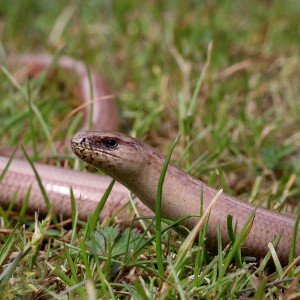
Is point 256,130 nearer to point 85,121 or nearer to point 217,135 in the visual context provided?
point 217,135

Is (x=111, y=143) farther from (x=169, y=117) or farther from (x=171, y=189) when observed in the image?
(x=169, y=117)

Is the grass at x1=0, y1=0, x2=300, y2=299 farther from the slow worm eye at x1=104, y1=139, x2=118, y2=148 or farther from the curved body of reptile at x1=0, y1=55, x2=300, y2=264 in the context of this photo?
the slow worm eye at x1=104, y1=139, x2=118, y2=148

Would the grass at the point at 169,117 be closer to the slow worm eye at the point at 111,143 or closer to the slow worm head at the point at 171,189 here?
the slow worm head at the point at 171,189

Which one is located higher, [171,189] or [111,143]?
[111,143]

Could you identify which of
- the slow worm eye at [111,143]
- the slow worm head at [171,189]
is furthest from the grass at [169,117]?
the slow worm eye at [111,143]

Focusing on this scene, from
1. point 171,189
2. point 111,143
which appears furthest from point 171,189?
point 111,143

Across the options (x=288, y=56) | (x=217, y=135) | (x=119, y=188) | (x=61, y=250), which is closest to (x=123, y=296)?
(x=61, y=250)

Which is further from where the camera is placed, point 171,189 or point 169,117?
point 169,117
